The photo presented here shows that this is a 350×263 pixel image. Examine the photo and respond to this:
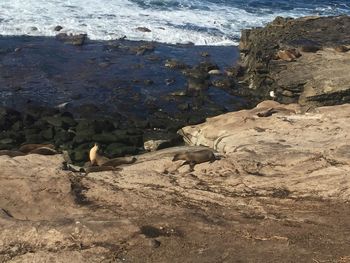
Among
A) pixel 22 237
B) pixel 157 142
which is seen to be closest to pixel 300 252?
pixel 22 237

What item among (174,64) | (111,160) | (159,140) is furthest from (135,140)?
(174,64)

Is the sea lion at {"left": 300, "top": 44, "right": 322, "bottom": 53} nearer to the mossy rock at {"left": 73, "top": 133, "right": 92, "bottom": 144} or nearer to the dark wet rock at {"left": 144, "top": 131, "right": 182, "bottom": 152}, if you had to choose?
the dark wet rock at {"left": 144, "top": 131, "right": 182, "bottom": 152}

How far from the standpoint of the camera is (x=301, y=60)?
19.7m

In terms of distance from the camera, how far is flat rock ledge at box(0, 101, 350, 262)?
5.86m

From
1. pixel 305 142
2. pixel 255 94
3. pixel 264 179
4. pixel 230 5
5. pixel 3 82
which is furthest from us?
pixel 230 5

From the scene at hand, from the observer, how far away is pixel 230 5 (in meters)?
32.4

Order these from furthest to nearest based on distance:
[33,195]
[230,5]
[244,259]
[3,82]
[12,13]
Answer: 1. [230,5]
2. [12,13]
3. [3,82]
4. [33,195]
5. [244,259]

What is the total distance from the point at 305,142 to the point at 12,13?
20070 mm

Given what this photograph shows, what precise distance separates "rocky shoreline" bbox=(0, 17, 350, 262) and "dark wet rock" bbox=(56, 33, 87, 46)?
2373 mm

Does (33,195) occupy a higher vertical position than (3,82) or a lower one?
higher

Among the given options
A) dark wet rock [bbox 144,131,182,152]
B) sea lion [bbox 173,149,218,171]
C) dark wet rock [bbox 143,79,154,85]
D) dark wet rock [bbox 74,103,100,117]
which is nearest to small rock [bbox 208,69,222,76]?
dark wet rock [bbox 143,79,154,85]

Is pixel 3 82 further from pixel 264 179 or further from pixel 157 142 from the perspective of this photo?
pixel 264 179

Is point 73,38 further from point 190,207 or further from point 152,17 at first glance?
point 190,207

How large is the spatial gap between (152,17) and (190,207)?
22229 millimetres
